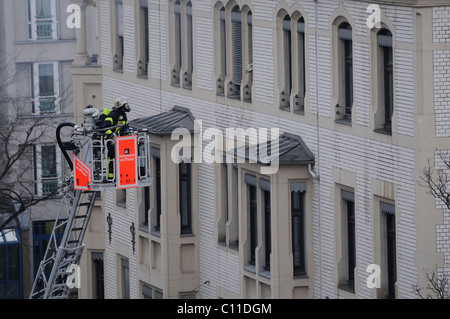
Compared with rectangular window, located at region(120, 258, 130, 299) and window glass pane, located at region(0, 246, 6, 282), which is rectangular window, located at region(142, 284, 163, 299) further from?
window glass pane, located at region(0, 246, 6, 282)

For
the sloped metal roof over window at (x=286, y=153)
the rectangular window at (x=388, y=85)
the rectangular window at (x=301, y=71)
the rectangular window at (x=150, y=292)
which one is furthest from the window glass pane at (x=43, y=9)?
the rectangular window at (x=388, y=85)

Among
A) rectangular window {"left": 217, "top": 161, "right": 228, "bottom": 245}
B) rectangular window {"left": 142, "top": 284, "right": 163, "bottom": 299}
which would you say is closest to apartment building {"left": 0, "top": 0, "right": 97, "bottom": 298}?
rectangular window {"left": 142, "top": 284, "right": 163, "bottom": 299}

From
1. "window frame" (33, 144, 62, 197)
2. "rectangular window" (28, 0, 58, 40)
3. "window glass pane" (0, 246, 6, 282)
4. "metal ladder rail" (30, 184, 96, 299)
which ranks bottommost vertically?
"window glass pane" (0, 246, 6, 282)

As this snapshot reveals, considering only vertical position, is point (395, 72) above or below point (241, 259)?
above

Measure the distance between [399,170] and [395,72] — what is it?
1.76 metres

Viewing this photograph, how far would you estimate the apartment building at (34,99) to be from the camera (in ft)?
222

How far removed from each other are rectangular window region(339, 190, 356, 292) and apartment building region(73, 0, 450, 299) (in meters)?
0.04

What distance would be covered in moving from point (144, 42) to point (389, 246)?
13.8 metres

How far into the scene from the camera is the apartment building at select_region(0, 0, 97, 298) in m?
67.6

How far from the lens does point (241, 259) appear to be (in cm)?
3919

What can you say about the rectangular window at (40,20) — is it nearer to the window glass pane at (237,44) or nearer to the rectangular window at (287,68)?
the window glass pane at (237,44)

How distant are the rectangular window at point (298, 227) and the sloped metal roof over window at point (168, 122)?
577 centimetres
